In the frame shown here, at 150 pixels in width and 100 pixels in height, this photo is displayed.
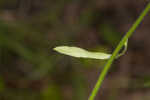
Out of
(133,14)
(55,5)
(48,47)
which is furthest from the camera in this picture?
(133,14)

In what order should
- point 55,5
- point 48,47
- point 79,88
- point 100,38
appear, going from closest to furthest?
point 79,88 → point 48,47 → point 55,5 → point 100,38

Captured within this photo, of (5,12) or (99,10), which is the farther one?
(99,10)

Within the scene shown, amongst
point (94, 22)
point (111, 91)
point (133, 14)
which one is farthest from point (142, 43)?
point (111, 91)

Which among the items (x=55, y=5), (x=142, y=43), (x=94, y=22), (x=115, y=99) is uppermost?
(x=55, y=5)

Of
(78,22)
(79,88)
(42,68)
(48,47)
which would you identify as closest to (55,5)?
(78,22)

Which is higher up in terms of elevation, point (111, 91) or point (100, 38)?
point (100, 38)

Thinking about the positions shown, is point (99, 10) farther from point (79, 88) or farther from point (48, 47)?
point (79, 88)

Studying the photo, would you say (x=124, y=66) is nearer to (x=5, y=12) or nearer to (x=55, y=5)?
(x=55, y=5)
